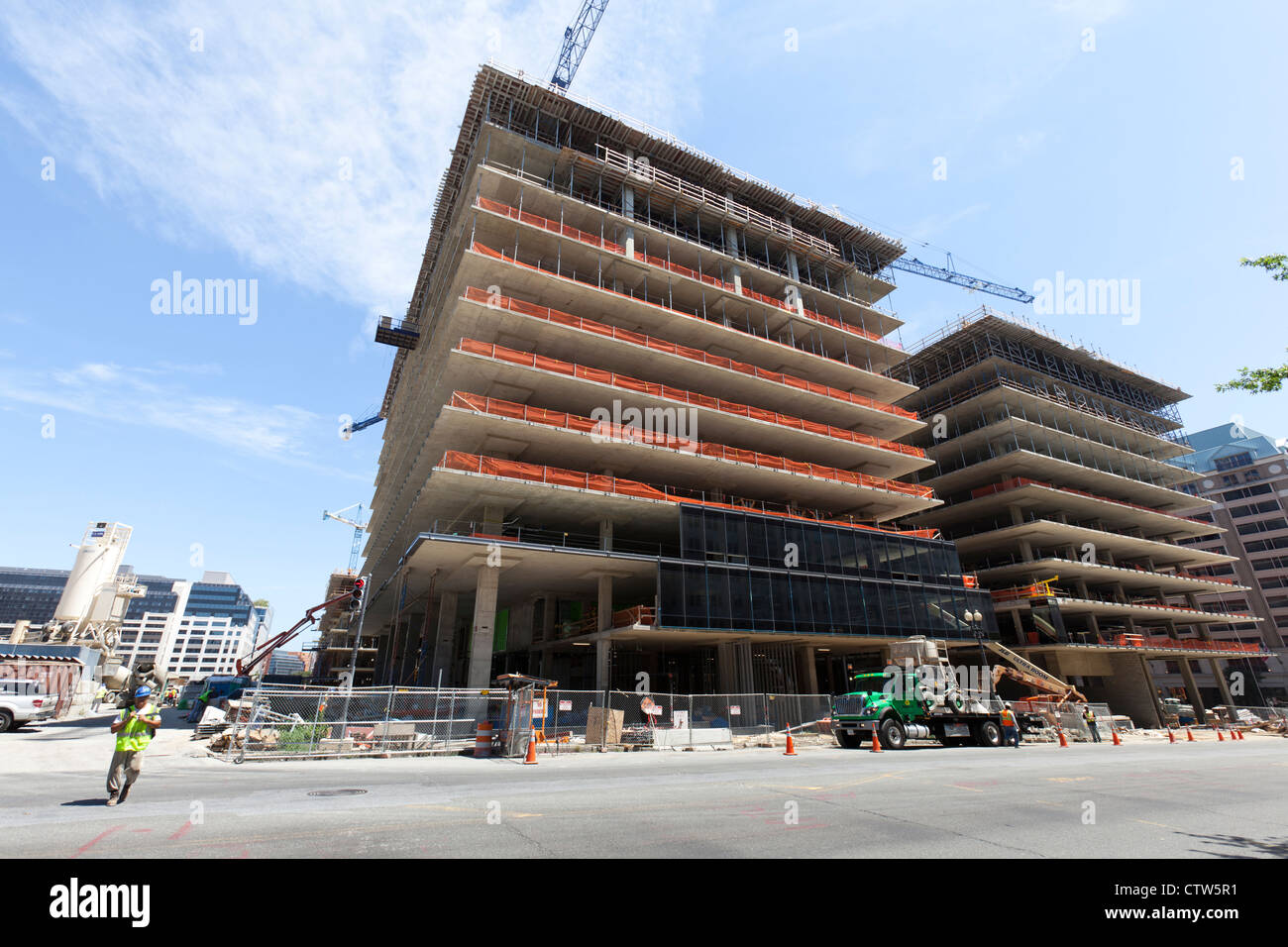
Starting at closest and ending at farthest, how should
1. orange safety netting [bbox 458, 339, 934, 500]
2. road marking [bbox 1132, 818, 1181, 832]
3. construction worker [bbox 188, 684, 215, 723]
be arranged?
road marking [bbox 1132, 818, 1181, 832], orange safety netting [bbox 458, 339, 934, 500], construction worker [bbox 188, 684, 215, 723]

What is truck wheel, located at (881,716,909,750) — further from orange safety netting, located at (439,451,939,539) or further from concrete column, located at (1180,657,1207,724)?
A: concrete column, located at (1180,657,1207,724)

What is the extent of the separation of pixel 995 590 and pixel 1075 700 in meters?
16.1

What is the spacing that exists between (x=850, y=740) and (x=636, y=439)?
1677 cm

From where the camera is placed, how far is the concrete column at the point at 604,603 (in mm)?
29891

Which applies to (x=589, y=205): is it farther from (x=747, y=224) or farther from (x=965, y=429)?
(x=965, y=429)

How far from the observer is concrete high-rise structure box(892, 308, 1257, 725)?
48438mm

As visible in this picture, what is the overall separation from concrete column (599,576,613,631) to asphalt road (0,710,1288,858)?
14324 mm

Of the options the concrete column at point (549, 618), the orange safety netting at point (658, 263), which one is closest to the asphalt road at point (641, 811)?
the concrete column at point (549, 618)

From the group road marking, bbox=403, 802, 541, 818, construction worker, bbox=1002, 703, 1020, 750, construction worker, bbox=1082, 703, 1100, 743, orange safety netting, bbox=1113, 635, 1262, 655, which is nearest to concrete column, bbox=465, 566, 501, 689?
road marking, bbox=403, 802, 541, 818

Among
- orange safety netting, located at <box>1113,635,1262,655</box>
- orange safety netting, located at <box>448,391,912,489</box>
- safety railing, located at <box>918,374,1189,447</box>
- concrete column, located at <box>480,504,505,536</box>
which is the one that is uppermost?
safety railing, located at <box>918,374,1189,447</box>

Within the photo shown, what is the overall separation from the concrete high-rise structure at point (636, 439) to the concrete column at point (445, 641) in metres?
0.18

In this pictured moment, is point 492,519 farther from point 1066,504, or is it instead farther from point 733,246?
point 1066,504

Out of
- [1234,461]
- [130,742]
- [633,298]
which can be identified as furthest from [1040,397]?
[1234,461]

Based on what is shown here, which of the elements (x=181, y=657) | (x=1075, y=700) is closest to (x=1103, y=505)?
(x=1075, y=700)
